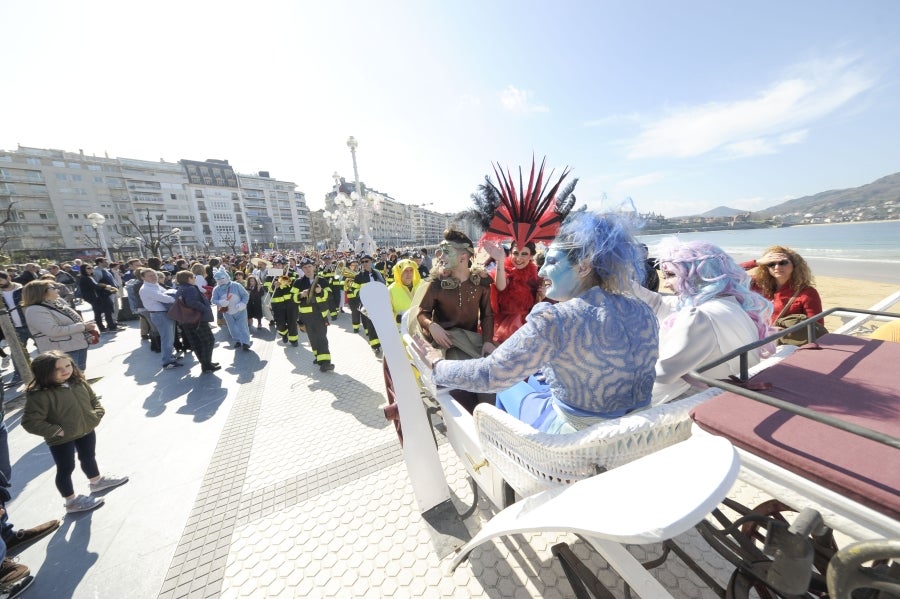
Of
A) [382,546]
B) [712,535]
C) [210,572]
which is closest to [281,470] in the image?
[210,572]

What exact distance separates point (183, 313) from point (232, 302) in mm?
1175

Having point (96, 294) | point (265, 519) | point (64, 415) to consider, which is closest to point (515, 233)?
point (265, 519)

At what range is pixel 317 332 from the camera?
498cm

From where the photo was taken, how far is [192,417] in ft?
12.7

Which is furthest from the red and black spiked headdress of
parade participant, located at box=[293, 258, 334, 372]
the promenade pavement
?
parade participant, located at box=[293, 258, 334, 372]

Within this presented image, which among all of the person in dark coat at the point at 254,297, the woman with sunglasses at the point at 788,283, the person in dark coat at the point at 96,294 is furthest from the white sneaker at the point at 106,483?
the person in dark coat at the point at 96,294

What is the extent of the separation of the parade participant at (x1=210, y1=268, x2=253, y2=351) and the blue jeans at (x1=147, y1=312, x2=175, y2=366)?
0.81 metres

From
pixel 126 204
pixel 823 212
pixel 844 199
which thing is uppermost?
pixel 126 204

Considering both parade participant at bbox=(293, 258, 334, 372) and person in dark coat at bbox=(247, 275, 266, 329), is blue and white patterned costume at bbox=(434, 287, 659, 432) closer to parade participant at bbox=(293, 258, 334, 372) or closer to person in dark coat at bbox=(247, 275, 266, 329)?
parade participant at bbox=(293, 258, 334, 372)

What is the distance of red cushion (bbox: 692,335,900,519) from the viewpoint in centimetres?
71

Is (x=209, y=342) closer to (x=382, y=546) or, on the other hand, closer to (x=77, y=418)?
(x=77, y=418)

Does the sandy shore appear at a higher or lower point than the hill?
lower

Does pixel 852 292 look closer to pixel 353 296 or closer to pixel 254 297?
pixel 353 296

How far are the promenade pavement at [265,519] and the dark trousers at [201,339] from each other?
1.06 m
